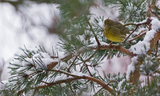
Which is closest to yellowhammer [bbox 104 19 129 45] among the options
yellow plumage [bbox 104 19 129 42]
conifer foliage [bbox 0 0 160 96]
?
yellow plumage [bbox 104 19 129 42]

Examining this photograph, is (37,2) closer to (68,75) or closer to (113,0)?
(68,75)

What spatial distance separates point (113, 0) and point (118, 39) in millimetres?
232

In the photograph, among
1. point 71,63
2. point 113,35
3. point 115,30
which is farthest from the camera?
point 115,30

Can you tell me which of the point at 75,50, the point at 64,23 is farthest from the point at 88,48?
the point at 64,23

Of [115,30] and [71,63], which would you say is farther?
[115,30]

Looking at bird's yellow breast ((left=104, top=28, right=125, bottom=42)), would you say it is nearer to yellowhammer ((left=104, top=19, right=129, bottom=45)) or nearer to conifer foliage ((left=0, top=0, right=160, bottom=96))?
yellowhammer ((left=104, top=19, right=129, bottom=45))

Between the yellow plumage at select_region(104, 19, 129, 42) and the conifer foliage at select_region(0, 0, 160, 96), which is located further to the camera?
the yellow plumage at select_region(104, 19, 129, 42)

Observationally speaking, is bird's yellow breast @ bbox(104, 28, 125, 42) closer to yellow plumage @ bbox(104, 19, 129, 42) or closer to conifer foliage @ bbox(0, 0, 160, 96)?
yellow plumage @ bbox(104, 19, 129, 42)

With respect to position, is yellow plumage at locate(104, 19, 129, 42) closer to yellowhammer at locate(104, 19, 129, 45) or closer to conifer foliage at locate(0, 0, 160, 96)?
yellowhammer at locate(104, 19, 129, 45)

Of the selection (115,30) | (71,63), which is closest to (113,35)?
(115,30)

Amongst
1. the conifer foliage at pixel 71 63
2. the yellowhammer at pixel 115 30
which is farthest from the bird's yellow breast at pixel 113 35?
the conifer foliage at pixel 71 63

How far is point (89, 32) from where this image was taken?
85 cm

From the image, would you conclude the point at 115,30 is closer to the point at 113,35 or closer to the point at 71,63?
the point at 113,35

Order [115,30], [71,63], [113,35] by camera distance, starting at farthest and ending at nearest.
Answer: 1. [115,30]
2. [113,35]
3. [71,63]
